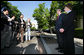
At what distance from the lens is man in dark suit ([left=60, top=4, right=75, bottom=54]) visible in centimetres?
317

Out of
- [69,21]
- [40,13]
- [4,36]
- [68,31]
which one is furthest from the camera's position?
[40,13]

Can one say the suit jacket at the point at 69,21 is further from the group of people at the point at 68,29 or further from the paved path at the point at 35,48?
the paved path at the point at 35,48

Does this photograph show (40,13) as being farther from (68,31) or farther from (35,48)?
(68,31)

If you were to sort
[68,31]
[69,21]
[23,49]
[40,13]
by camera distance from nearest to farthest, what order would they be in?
[69,21] → [68,31] → [23,49] → [40,13]

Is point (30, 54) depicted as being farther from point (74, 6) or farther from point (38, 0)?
point (74, 6)

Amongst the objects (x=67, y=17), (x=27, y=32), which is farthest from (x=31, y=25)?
(x=67, y=17)

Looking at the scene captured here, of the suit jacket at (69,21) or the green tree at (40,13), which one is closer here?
the suit jacket at (69,21)

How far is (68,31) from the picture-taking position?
3.27 metres

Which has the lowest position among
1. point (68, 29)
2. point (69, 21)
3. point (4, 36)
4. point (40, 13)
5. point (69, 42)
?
point (69, 42)

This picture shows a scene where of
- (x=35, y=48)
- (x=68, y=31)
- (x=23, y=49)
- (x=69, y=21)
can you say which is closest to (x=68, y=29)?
(x=68, y=31)

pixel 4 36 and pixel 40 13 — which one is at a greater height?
pixel 40 13

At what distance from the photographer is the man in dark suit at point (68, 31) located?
3174 millimetres

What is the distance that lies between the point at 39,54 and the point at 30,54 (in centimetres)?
27

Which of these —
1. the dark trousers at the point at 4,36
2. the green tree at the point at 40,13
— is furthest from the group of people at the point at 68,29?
the dark trousers at the point at 4,36
